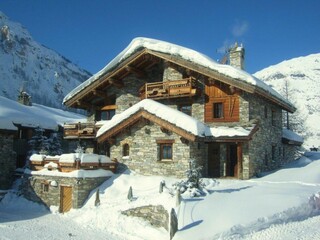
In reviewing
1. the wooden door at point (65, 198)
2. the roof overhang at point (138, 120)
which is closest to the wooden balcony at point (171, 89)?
the roof overhang at point (138, 120)

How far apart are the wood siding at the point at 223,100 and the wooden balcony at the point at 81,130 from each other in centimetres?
804

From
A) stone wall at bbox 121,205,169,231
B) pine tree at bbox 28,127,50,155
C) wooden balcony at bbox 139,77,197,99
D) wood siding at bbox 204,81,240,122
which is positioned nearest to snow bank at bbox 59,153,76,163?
stone wall at bbox 121,205,169,231

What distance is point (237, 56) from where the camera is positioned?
2591 centimetres

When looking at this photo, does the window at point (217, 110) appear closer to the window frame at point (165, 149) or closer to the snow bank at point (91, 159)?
the window frame at point (165, 149)

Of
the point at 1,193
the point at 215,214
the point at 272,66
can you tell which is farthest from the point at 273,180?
the point at 272,66

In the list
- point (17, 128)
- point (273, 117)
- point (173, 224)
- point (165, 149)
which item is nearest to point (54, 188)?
point (165, 149)

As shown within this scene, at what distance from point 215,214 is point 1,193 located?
15294 mm

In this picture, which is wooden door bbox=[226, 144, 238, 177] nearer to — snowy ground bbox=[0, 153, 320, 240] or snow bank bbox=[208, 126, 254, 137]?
snow bank bbox=[208, 126, 254, 137]

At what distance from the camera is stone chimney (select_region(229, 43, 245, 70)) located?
1018 inches

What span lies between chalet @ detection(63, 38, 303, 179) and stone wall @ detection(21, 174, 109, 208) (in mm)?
3248

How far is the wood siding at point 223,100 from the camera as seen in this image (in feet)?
69.9

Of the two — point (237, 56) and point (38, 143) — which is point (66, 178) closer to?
point (38, 143)

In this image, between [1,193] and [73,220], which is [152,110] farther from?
[1,193]

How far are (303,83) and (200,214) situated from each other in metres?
124
